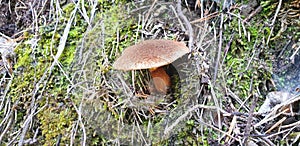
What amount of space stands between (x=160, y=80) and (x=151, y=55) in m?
0.16

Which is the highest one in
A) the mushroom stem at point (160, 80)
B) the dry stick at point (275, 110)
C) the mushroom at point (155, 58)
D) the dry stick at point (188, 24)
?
the dry stick at point (188, 24)

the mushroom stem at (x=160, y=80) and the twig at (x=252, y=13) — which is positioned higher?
the twig at (x=252, y=13)

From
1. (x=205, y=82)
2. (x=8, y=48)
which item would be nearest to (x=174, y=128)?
(x=205, y=82)

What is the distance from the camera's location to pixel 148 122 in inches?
52.0

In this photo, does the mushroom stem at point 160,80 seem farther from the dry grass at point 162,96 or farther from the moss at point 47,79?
the moss at point 47,79

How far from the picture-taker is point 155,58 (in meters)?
1.30

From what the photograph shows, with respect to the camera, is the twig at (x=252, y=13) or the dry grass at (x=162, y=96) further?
the twig at (x=252, y=13)

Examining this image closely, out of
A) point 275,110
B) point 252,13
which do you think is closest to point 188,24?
point 252,13

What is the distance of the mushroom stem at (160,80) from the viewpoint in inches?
55.1

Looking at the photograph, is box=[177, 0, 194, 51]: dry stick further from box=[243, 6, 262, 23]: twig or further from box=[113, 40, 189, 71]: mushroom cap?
box=[243, 6, 262, 23]: twig

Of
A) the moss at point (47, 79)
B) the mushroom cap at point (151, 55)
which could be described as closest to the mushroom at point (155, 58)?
the mushroom cap at point (151, 55)

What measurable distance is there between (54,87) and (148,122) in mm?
593

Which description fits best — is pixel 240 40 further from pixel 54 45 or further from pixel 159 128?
pixel 54 45

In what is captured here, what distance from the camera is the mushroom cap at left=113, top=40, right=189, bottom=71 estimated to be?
50.5 inches
